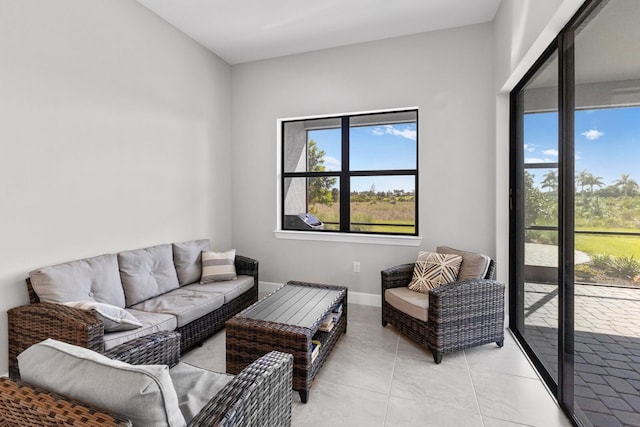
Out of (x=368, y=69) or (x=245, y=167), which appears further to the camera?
(x=245, y=167)

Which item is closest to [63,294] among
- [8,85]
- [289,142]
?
[8,85]

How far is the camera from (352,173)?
374 centimetres

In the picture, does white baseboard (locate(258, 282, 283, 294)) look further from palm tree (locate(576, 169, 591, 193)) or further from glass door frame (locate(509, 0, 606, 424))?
palm tree (locate(576, 169, 591, 193))

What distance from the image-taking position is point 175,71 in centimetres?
328

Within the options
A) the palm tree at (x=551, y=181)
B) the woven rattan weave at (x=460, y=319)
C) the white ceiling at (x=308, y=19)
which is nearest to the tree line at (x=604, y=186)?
the palm tree at (x=551, y=181)

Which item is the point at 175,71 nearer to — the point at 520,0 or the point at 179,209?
the point at 179,209

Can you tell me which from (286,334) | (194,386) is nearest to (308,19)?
(286,334)

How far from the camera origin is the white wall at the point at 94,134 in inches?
79.1

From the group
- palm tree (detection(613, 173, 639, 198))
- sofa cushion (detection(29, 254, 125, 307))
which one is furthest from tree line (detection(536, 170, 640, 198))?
sofa cushion (detection(29, 254, 125, 307))

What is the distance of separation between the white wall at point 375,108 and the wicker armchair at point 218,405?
2395 mm

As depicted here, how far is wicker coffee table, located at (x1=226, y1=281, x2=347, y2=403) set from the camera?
191 cm

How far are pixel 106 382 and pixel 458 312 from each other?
7.45 feet

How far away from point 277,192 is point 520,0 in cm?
298

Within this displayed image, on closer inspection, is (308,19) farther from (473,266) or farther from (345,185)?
(473,266)
